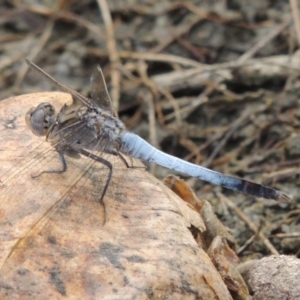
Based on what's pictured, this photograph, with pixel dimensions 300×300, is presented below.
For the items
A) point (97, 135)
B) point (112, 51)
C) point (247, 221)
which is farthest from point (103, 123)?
point (112, 51)

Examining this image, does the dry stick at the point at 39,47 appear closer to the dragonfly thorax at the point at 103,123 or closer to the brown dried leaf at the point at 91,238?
the dragonfly thorax at the point at 103,123

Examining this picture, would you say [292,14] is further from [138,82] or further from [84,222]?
[84,222]

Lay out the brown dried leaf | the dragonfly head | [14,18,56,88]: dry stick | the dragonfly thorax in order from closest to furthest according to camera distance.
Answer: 1. the brown dried leaf
2. the dragonfly head
3. the dragonfly thorax
4. [14,18,56,88]: dry stick

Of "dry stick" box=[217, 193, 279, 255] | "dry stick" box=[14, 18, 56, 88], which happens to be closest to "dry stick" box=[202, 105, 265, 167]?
"dry stick" box=[217, 193, 279, 255]

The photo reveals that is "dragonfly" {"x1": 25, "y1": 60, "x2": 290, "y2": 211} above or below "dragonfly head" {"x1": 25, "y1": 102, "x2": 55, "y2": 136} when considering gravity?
below

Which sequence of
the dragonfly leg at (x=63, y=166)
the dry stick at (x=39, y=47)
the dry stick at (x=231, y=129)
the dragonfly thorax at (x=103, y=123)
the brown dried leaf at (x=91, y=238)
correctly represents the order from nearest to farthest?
the brown dried leaf at (x=91, y=238), the dragonfly leg at (x=63, y=166), the dragonfly thorax at (x=103, y=123), the dry stick at (x=231, y=129), the dry stick at (x=39, y=47)

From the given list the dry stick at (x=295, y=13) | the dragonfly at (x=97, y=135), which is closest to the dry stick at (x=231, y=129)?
the dry stick at (x=295, y=13)

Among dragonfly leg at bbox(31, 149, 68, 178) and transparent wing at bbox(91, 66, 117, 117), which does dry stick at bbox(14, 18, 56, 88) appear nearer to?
transparent wing at bbox(91, 66, 117, 117)
